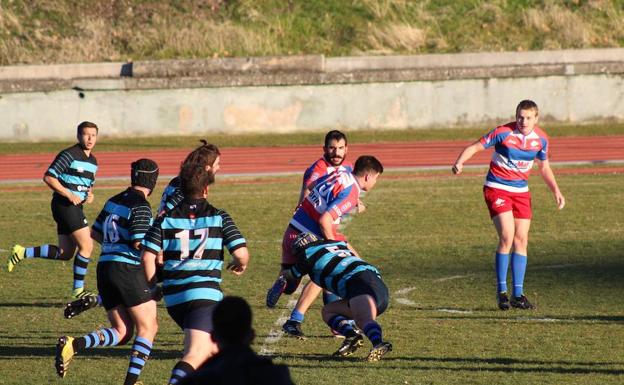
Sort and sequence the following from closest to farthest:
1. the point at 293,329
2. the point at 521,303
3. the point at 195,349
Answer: the point at 195,349 < the point at 293,329 < the point at 521,303

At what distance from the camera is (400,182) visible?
21172mm

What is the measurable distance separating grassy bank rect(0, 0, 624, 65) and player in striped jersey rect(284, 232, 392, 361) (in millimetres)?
27125

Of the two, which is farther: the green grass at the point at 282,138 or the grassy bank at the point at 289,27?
the grassy bank at the point at 289,27

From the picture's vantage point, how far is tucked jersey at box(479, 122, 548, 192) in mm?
11031

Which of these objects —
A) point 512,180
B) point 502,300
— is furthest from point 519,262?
point 512,180

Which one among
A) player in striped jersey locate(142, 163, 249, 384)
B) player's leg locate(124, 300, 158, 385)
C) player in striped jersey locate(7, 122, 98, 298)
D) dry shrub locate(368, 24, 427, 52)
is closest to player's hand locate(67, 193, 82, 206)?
player in striped jersey locate(7, 122, 98, 298)

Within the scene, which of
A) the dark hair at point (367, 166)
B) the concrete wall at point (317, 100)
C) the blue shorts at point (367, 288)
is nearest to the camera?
the blue shorts at point (367, 288)

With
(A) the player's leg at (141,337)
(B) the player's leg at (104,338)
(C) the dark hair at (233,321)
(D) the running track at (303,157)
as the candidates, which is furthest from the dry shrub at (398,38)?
(C) the dark hair at (233,321)

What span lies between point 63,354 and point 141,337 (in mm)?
558

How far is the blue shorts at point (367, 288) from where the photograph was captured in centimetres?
804

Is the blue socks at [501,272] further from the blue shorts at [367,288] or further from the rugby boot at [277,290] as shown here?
the blue shorts at [367,288]

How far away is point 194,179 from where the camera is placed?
7098 millimetres

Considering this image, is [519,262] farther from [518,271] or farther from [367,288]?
[367,288]

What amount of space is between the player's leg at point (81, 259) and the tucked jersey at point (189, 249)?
4577 millimetres
